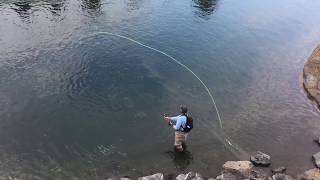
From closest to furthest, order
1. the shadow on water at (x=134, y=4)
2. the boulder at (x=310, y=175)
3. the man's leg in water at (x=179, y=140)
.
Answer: the boulder at (x=310, y=175) < the man's leg in water at (x=179, y=140) < the shadow on water at (x=134, y=4)

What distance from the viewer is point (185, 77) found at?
31.4 m

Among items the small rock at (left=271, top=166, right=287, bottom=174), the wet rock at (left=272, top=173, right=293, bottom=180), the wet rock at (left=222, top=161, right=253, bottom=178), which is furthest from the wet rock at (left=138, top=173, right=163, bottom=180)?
the small rock at (left=271, top=166, right=287, bottom=174)

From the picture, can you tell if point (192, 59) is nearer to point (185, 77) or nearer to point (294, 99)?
point (185, 77)

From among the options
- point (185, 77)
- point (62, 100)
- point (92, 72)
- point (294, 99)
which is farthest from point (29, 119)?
point (294, 99)

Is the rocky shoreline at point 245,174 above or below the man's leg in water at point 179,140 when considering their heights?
below

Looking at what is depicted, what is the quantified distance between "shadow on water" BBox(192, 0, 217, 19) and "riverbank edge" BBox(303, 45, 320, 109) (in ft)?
40.8

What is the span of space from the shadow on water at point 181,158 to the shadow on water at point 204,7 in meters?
23.6

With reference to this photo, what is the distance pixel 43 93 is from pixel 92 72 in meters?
4.32

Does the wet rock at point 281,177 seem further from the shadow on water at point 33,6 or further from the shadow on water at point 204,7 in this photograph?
the shadow on water at point 33,6

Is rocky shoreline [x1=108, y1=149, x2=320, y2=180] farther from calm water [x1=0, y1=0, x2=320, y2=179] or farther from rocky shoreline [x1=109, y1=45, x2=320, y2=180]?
calm water [x1=0, y1=0, x2=320, y2=179]

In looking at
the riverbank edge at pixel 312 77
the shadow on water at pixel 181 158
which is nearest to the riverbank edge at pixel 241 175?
the shadow on water at pixel 181 158

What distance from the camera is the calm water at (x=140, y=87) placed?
74.7ft

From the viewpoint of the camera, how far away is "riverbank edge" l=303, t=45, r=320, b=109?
3016 cm

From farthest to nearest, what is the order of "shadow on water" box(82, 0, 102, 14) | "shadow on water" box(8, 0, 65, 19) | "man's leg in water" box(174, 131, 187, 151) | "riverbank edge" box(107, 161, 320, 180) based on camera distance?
"shadow on water" box(82, 0, 102, 14), "shadow on water" box(8, 0, 65, 19), "man's leg in water" box(174, 131, 187, 151), "riverbank edge" box(107, 161, 320, 180)
